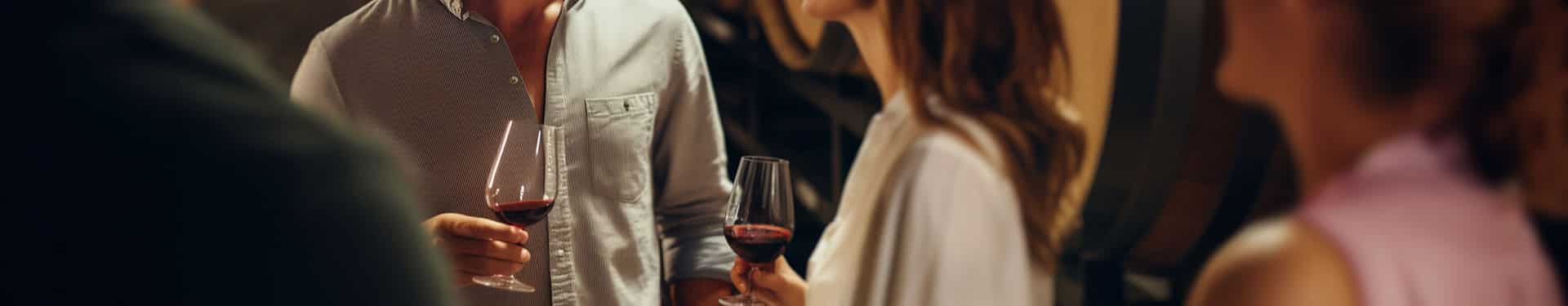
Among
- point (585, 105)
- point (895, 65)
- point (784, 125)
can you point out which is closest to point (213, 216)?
point (895, 65)

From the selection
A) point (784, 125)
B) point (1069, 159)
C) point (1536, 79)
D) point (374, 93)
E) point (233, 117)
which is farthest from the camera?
point (784, 125)

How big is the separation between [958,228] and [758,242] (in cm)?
42

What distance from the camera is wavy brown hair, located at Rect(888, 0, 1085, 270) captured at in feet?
3.96

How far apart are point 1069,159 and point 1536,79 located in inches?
17.2

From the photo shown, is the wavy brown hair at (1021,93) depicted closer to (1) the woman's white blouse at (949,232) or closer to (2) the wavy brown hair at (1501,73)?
(1) the woman's white blouse at (949,232)

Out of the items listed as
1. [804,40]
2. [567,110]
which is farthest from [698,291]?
[804,40]

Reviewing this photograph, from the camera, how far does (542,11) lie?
210 centimetres

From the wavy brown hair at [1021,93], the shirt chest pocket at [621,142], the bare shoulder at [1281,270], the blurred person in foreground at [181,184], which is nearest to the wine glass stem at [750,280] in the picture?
the wavy brown hair at [1021,93]

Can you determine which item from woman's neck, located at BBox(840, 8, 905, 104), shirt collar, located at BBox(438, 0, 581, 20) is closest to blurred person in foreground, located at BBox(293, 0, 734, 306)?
shirt collar, located at BBox(438, 0, 581, 20)

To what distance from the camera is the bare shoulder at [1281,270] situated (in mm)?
912

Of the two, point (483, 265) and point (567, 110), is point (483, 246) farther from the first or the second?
point (567, 110)

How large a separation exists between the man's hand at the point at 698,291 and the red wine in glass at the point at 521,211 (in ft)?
1.10

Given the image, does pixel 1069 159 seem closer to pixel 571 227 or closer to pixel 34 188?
pixel 34 188

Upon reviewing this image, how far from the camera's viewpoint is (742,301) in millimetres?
1609
